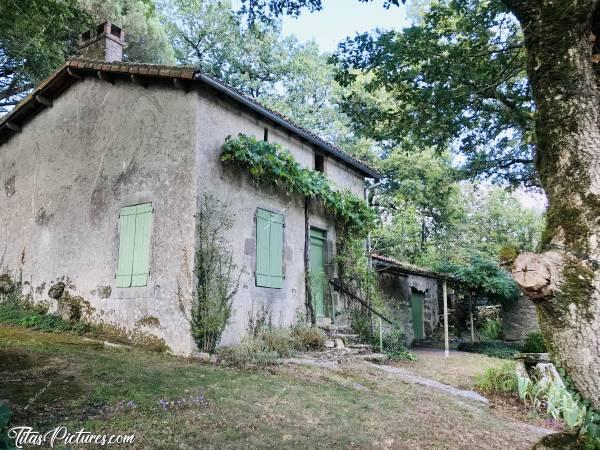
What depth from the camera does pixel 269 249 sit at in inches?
347

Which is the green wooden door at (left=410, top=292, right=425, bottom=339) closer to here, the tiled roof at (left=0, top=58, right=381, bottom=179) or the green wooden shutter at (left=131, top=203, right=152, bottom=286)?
the tiled roof at (left=0, top=58, right=381, bottom=179)

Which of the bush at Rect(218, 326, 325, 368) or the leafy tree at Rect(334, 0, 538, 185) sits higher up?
the leafy tree at Rect(334, 0, 538, 185)

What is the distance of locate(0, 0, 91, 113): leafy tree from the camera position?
7.45m

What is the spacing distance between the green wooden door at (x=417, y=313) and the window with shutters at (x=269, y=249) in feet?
22.4

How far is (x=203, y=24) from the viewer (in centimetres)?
2256

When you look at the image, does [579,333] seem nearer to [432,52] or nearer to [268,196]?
[432,52]

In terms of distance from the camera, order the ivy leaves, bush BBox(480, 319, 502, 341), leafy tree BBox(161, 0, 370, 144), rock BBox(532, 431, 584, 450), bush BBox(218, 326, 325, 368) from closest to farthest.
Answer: rock BBox(532, 431, 584, 450) < bush BBox(218, 326, 325, 368) < the ivy leaves < bush BBox(480, 319, 502, 341) < leafy tree BBox(161, 0, 370, 144)

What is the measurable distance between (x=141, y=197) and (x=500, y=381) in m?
6.61

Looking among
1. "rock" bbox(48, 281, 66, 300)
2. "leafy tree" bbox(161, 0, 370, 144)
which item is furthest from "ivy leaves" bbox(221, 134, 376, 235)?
"leafy tree" bbox(161, 0, 370, 144)

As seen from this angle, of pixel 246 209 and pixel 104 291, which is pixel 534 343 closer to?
pixel 246 209

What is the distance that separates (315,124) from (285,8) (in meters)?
17.0

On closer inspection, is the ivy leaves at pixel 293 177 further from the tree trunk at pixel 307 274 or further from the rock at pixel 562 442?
the rock at pixel 562 442

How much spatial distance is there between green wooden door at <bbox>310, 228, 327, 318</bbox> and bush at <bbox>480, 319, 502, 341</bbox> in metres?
7.92

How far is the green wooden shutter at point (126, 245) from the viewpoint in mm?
7828
